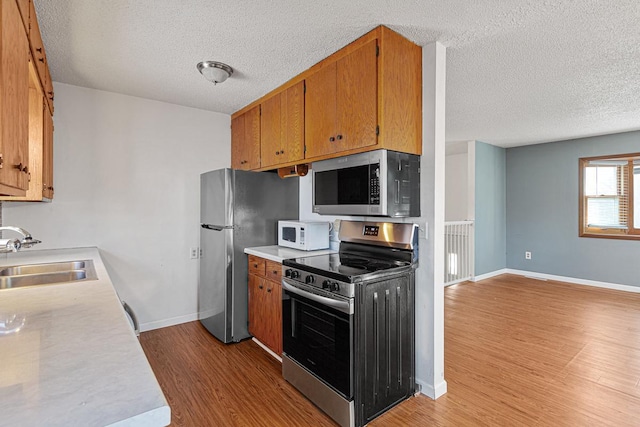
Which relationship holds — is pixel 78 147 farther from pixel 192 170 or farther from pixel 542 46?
pixel 542 46

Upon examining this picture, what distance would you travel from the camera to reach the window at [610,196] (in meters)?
4.97

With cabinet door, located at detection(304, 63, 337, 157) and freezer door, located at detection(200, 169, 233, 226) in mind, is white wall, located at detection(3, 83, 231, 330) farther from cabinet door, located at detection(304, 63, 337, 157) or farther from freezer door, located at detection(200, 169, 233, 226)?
cabinet door, located at detection(304, 63, 337, 157)

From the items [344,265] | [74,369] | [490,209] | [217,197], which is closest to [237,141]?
[217,197]

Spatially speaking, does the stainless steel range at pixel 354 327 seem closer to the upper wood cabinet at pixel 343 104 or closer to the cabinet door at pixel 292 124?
the upper wood cabinet at pixel 343 104

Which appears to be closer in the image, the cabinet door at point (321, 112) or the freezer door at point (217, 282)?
the cabinet door at point (321, 112)

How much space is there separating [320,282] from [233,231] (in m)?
1.33

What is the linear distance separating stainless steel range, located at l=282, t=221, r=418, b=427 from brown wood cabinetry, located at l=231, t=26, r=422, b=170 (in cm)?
67

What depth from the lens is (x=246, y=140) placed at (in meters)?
3.62

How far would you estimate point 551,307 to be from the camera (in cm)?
423

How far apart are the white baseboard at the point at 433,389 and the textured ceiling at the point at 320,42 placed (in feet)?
7.85

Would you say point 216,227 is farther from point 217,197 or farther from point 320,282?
point 320,282

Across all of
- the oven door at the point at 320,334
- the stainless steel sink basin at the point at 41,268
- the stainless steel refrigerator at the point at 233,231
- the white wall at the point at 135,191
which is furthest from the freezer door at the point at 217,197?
the stainless steel sink basin at the point at 41,268

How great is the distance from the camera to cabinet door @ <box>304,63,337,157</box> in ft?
7.86

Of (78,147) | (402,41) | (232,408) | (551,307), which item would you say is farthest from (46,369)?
(551,307)
